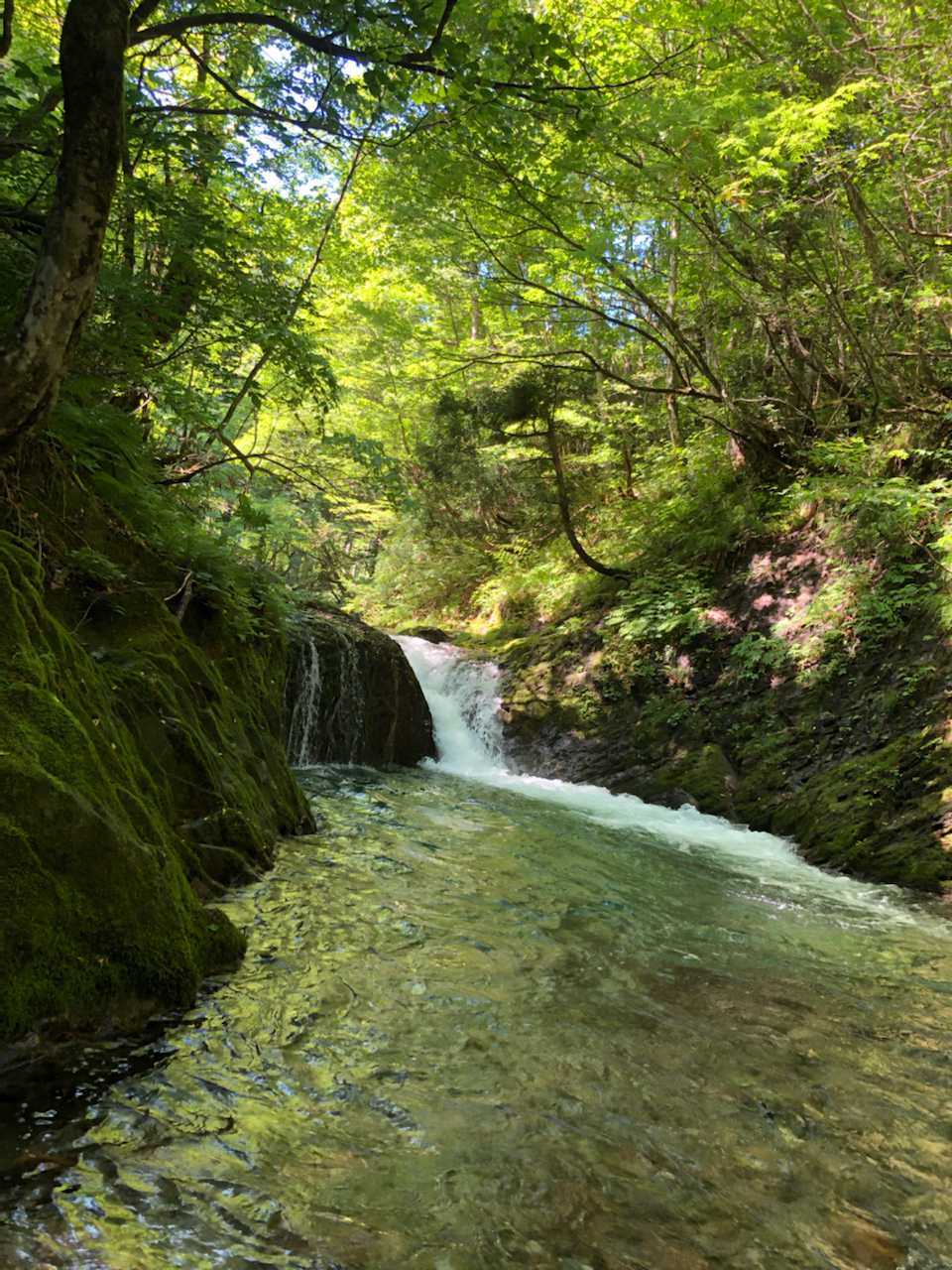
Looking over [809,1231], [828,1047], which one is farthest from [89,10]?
→ [828,1047]

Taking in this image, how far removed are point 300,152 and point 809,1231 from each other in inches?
414

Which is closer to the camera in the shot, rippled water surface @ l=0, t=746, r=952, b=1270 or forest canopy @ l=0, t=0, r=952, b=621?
rippled water surface @ l=0, t=746, r=952, b=1270

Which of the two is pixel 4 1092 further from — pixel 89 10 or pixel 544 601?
pixel 544 601

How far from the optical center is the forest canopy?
12.5ft

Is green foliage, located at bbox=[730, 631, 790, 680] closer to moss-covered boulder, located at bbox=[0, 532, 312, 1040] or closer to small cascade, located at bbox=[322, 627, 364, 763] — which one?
small cascade, located at bbox=[322, 627, 364, 763]

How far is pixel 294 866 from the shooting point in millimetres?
5066

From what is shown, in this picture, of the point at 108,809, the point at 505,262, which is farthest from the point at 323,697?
the point at 108,809

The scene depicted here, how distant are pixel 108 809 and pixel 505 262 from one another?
445 inches

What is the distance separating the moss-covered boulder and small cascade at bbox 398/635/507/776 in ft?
26.1

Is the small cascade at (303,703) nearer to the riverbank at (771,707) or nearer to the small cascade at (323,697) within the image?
the small cascade at (323,697)

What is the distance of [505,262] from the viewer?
38.0 feet

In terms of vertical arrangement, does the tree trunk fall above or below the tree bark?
above

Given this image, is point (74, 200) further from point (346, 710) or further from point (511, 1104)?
point (346, 710)

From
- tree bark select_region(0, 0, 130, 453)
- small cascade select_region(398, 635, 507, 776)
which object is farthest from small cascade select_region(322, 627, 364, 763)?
tree bark select_region(0, 0, 130, 453)
